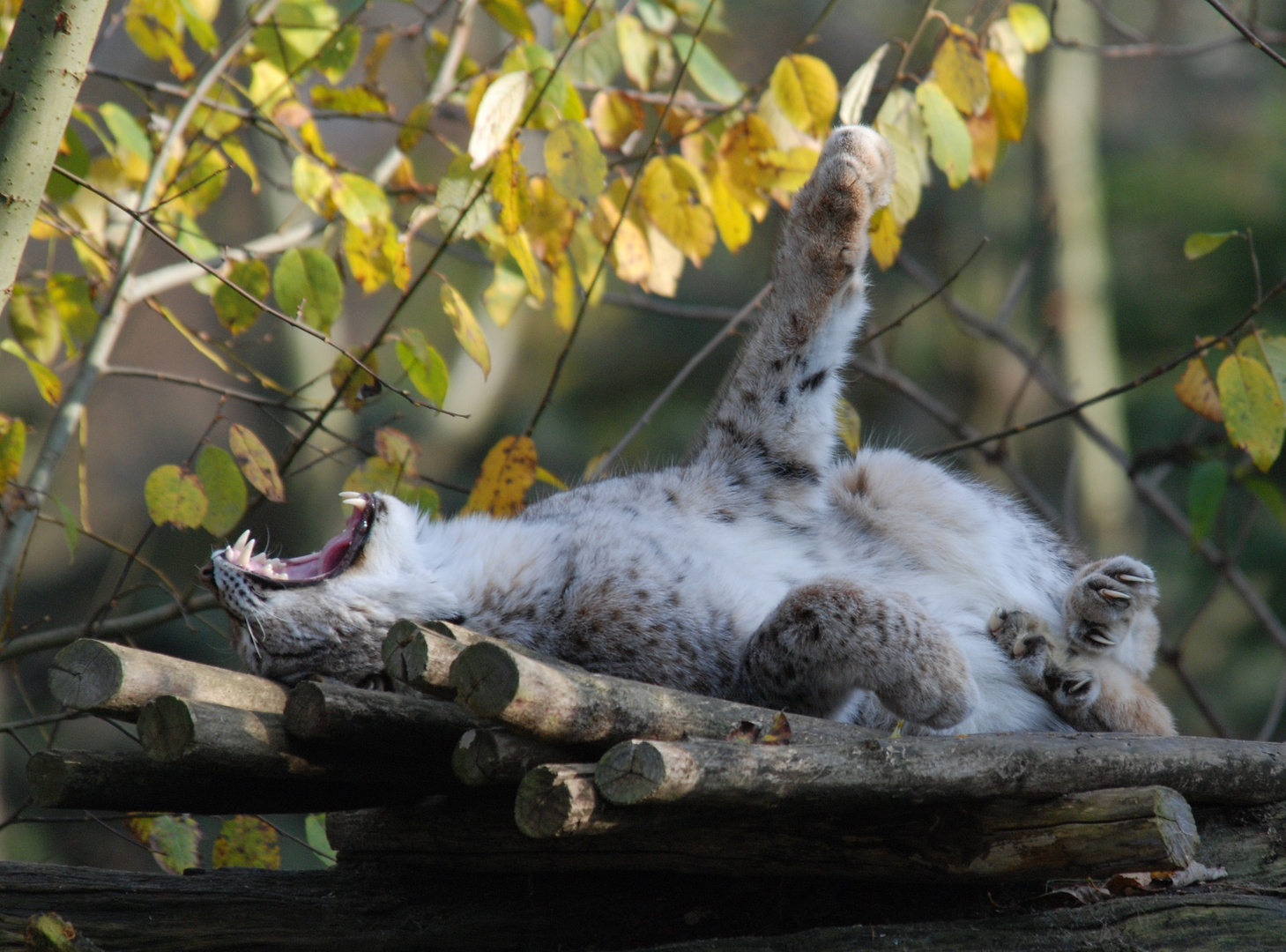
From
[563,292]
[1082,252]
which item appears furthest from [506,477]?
[1082,252]

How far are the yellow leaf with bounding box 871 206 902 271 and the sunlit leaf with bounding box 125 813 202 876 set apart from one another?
9.14 feet

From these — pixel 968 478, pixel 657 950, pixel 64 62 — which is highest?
pixel 64 62

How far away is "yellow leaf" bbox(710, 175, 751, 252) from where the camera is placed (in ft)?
13.3

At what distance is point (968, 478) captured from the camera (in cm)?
411

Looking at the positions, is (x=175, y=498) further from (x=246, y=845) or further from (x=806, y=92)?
(x=806, y=92)

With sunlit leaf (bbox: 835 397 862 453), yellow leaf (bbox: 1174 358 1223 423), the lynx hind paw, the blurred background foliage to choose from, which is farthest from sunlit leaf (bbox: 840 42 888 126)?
the lynx hind paw

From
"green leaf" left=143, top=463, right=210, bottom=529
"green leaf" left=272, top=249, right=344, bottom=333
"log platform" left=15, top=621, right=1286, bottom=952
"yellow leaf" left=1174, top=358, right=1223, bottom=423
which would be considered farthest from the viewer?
"yellow leaf" left=1174, top=358, right=1223, bottom=423

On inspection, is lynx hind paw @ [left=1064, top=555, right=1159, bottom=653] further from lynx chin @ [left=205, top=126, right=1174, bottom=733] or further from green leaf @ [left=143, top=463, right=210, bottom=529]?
green leaf @ [left=143, top=463, right=210, bottom=529]

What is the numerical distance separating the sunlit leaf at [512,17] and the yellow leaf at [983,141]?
152 cm

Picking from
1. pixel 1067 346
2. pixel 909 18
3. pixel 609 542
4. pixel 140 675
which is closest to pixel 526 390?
pixel 909 18

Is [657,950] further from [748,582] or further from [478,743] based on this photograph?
[748,582]

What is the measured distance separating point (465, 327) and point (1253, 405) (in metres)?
2.22

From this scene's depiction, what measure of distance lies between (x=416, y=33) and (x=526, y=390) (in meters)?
9.21

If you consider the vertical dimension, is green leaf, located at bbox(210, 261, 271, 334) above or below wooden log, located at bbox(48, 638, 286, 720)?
above
